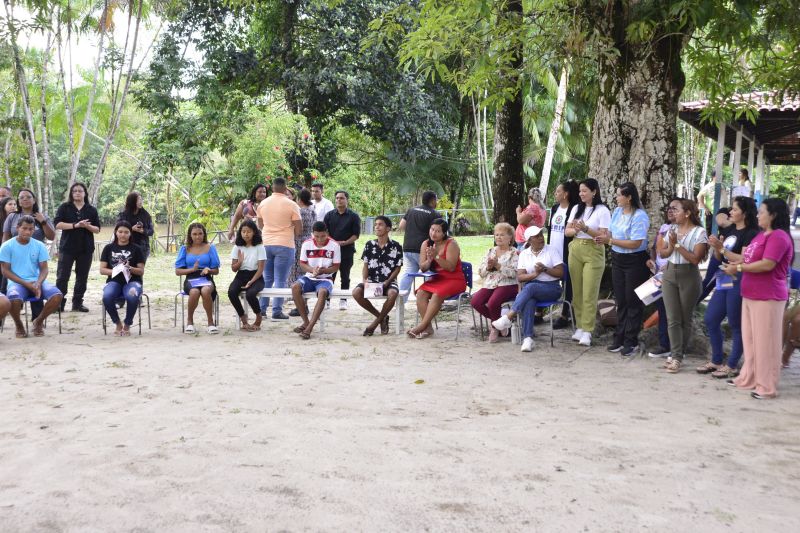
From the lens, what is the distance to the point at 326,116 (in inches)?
831

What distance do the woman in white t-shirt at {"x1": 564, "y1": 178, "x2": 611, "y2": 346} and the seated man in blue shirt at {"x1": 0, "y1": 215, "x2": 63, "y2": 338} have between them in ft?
18.4

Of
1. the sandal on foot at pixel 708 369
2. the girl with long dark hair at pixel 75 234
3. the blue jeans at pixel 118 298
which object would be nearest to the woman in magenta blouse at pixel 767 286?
the sandal on foot at pixel 708 369

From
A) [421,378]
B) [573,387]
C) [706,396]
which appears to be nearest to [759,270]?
[706,396]

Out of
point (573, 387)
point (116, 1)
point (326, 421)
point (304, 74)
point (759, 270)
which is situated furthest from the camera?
point (304, 74)

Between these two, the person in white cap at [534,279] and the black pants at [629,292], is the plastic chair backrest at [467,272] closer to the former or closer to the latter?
the person in white cap at [534,279]

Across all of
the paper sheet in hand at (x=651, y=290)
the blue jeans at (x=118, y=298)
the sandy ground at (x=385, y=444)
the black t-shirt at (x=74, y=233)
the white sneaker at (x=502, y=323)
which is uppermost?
the black t-shirt at (x=74, y=233)

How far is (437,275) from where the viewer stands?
362 inches

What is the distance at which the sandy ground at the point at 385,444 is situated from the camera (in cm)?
381

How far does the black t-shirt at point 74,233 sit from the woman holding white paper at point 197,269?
1915 millimetres

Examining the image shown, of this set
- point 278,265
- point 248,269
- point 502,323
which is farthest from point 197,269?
point 502,323

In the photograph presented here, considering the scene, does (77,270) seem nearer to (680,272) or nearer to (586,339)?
(586,339)

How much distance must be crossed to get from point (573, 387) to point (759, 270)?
5.58 ft

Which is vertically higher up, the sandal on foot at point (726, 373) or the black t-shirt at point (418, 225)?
the black t-shirt at point (418, 225)

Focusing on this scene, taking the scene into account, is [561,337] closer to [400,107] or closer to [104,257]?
[104,257]
